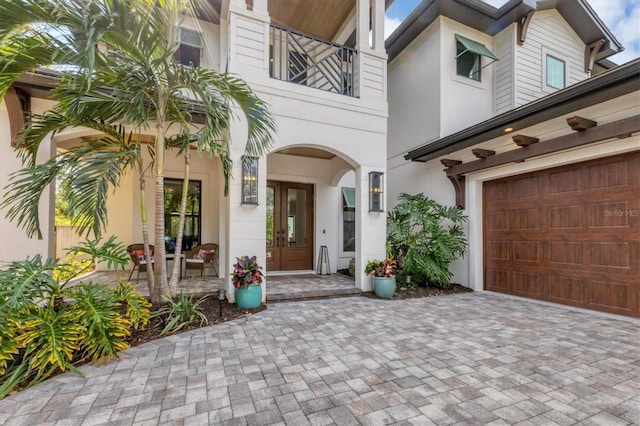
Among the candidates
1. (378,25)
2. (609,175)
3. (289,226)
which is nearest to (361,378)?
(609,175)

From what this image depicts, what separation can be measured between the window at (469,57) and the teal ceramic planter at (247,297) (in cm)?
811

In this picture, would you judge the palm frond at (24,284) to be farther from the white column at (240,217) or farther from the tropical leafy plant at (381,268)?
the tropical leafy plant at (381,268)

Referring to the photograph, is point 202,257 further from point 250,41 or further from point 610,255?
point 610,255

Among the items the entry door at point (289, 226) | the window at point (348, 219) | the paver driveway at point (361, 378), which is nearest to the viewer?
the paver driveway at point (361, 378)

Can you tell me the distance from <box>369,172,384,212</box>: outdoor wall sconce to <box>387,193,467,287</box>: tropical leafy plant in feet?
2.41

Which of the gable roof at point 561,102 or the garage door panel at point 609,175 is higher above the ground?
the gable roof at point 561,102

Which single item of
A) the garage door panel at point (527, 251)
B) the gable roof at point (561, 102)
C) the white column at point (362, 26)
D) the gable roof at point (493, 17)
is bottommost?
the garage door panel at point (527, 251)

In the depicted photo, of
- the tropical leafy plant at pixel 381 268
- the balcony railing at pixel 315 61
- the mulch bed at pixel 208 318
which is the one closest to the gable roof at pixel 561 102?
the balcony railing at pixel 315 61

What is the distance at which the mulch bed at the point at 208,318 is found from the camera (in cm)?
371

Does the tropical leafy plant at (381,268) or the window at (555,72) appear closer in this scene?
the tropical leafy plant at (381,268)

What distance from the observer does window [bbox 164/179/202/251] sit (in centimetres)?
799

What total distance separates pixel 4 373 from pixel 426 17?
34.4 ft

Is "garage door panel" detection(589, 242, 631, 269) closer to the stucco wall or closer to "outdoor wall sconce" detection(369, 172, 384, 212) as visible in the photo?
"outdoor wall sconce" detection(369, 172, 384, 212)

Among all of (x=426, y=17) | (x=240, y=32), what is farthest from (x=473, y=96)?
(x=240, y=32)
